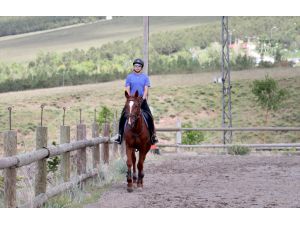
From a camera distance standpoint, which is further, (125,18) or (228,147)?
(125,18)

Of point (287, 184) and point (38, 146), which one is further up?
point (38, 146)

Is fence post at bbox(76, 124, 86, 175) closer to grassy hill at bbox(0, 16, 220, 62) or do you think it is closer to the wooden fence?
the wooden fence

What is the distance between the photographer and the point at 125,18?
8450cm

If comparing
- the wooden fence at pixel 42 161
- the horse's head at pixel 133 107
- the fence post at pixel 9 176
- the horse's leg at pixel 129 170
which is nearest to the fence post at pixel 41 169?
the wooden fence at pixel 42 161

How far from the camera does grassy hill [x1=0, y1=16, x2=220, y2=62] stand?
62031 millimetres

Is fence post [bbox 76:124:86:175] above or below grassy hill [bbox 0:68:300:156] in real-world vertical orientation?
above

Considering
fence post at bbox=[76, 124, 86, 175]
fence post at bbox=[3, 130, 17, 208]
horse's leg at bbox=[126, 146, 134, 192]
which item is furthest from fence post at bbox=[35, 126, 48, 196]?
fence post at bbox=[76, 124, 86, 175]

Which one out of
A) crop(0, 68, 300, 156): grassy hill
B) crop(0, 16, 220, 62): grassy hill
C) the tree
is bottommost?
crop(0, 68, 300, 156): grassy hill

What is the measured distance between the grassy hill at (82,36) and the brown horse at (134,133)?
45026 mm

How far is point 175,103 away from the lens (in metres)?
63.8

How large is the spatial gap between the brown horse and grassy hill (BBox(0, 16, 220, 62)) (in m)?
45.0

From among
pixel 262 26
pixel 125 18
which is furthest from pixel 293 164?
pixel 125 18

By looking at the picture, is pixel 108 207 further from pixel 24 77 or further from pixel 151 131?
pixel 24 77

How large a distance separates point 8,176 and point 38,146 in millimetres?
1605
